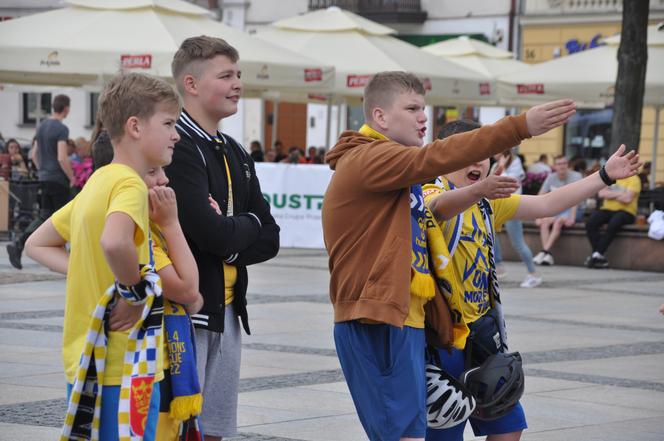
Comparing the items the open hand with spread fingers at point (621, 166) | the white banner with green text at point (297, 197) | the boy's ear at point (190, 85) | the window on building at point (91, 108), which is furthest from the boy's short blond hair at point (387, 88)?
the window on building at point (91, 108)

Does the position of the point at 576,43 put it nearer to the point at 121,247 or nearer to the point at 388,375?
the point at 388,375

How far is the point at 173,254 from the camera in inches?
164

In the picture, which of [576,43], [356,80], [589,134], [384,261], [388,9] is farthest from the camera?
[388,9]

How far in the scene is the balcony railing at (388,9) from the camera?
34.9m

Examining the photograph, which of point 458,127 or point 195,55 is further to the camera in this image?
point 458,127

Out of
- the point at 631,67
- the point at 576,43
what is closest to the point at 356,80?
the point at 631,67

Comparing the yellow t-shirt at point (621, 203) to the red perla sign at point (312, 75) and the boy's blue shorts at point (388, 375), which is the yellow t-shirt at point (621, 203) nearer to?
the red perla sign at point (312, 75)

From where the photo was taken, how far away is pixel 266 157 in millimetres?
24094

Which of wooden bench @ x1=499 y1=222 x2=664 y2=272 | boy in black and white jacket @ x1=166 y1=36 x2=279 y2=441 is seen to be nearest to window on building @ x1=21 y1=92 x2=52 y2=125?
wooden bench @ x1=499 y1=222 x2=664 y2=272

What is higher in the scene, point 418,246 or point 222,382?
point 418,246

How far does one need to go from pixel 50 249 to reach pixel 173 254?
0.40 m

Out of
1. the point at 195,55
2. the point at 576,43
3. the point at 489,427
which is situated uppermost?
the point at 576,43

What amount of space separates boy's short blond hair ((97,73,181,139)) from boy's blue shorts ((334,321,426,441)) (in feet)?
3.86

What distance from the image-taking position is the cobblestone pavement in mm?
6930
